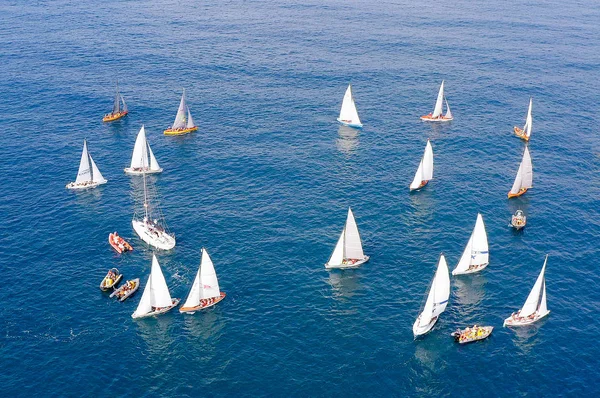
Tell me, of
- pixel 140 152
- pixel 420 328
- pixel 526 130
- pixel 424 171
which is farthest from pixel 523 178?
pixel 140 152

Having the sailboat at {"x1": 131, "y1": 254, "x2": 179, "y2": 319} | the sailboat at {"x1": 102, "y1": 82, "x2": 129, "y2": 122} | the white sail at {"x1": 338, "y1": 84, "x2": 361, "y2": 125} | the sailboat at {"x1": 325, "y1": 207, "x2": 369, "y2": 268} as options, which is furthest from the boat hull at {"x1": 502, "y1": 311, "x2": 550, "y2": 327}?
the sailboat at {"x1": 102, "y1": 82, "x2": 129, "y2": 122}

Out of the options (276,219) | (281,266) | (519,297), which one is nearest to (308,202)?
(276,219)

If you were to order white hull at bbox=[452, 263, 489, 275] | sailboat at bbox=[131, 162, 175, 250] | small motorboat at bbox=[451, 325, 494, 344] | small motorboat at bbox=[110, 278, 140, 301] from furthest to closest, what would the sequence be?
sailboat at bbox=[131, 162, 175, 250], white hull at bbox=[452, 263, 489, 275], small motorboat at bbox=[110, 278, 140, 301], small motorboat at bbox=[451, 325, 494, 344]

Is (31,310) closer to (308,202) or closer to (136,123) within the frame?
(308,202)

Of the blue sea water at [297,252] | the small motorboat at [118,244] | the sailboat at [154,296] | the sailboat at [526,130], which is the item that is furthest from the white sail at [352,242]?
the sailboat at [526,130]

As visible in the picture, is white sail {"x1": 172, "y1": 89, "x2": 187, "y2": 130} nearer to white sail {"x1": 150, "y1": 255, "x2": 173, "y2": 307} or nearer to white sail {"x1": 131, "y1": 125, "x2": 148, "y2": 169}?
white sail {"x1": 131, "y1": 125, "x2": 148, "y2": 169}

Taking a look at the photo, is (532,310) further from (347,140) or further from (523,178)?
(347,140)

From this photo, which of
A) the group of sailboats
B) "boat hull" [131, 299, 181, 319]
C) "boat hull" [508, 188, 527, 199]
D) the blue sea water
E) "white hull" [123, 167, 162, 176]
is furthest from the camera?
"white hull" [123, 167, 162, 176]
